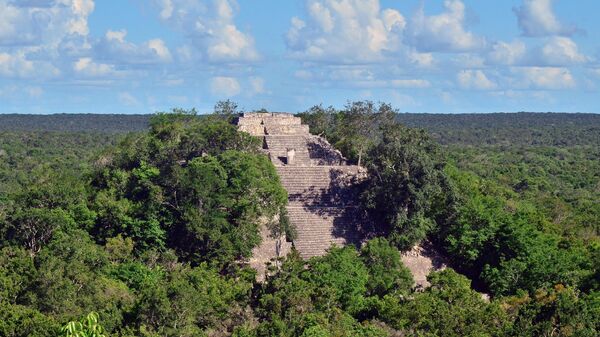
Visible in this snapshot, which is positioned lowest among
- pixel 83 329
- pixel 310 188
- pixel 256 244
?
pixel 256 244

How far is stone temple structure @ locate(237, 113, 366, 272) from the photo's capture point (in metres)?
33.2

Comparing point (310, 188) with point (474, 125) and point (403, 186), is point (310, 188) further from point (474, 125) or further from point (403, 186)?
point (474, 125)

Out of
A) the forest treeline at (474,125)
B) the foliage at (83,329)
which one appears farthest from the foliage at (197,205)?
the forest treeline at (474,125)

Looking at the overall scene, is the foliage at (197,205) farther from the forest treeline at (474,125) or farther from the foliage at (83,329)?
the forest treeline at (474,125)

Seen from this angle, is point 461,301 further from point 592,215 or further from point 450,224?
point 592,215

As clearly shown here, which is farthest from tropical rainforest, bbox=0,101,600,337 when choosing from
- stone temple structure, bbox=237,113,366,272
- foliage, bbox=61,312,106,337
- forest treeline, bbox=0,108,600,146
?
forest treeline, bbox=0,108,600,146

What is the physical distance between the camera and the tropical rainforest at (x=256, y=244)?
86.7ft

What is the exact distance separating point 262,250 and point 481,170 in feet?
126

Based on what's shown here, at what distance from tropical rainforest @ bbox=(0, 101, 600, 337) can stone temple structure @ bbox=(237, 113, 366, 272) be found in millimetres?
635

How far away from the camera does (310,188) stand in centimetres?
3497

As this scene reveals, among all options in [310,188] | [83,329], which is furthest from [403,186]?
[83,329]

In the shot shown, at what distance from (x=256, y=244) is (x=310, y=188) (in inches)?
153

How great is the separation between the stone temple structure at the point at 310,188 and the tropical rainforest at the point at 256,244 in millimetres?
635

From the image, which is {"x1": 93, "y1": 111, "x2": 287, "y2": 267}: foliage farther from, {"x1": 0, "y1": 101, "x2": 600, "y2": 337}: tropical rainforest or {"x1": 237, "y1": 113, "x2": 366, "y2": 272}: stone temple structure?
{"x1": 237, "y1": 113, "x2": 366, "y2": 272}: stone temple structure
